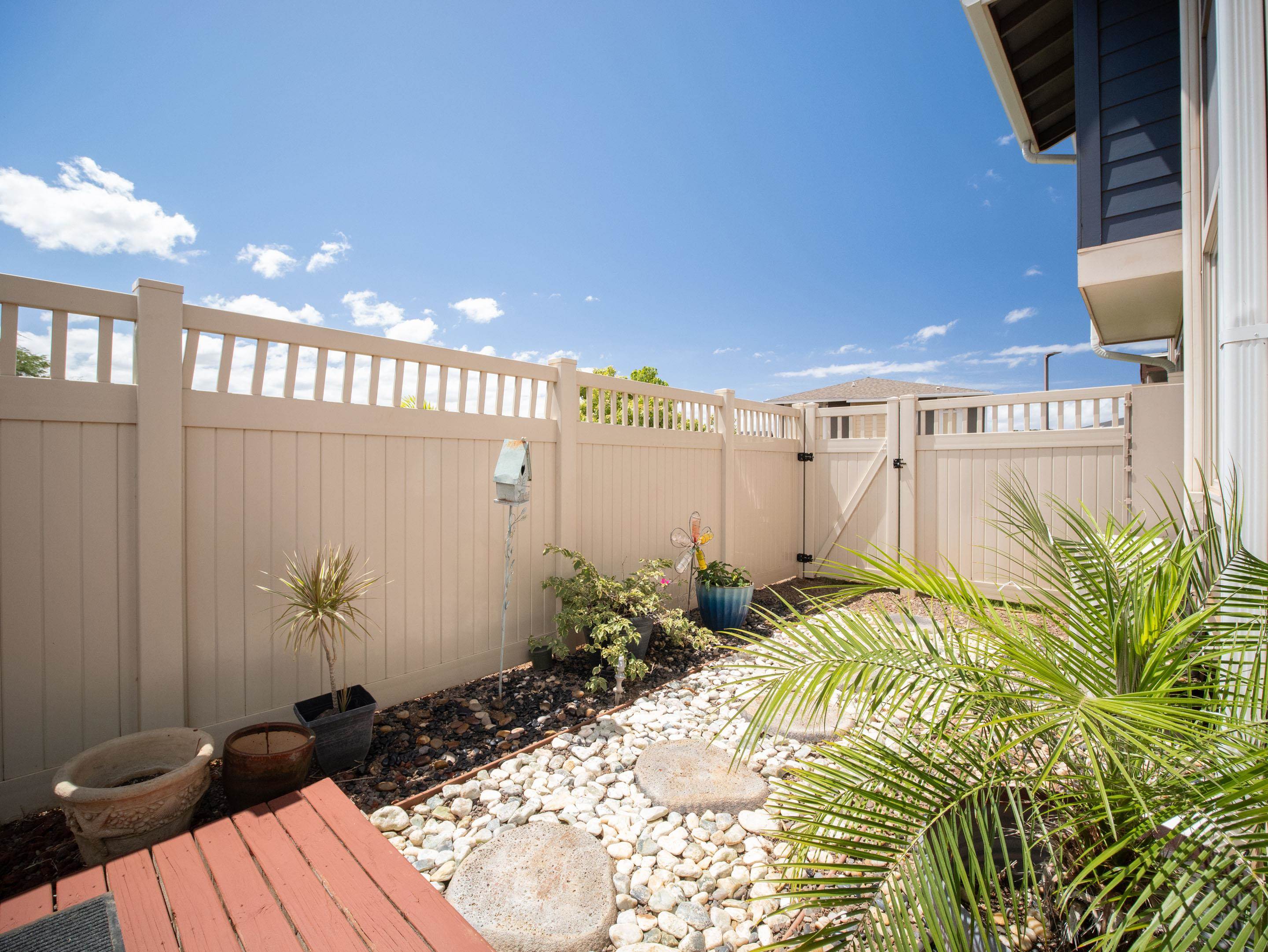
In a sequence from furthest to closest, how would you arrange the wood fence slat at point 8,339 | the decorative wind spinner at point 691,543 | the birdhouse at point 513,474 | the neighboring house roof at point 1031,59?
1. the decorative wind spinner at point 691,543
2. the neighboring house roof at point 1031,59
3. the birdhouse at point 513,474
4. the wood fence slat at point 8,339

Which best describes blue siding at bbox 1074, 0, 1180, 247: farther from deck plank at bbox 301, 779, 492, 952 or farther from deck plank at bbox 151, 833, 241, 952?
deck plank at bbox 151, 833, 241, 952

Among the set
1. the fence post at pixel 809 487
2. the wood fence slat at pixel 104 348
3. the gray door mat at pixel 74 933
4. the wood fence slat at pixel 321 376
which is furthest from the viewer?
the fence post at pixel 809 487

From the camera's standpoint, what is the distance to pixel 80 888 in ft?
4.22

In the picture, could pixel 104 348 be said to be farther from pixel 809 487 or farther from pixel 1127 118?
pixel 809 487

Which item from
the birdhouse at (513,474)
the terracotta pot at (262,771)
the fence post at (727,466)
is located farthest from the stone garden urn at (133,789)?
the fence post at (727,466)

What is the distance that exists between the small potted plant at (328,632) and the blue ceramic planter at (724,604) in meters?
2.47

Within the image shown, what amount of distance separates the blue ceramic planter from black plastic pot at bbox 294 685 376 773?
2.50m

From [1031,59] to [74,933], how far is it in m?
6.53

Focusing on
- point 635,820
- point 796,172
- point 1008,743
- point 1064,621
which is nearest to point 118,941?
point 635,820

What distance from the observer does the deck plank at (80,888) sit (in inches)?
48.9

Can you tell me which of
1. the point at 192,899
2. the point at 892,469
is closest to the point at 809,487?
the point at 892,469

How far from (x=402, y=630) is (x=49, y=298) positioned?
77.1 inches

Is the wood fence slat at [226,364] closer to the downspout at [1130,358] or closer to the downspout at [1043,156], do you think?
the downspout at [1043,156]

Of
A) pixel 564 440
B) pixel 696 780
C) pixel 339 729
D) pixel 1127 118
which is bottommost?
pixel 696 780
